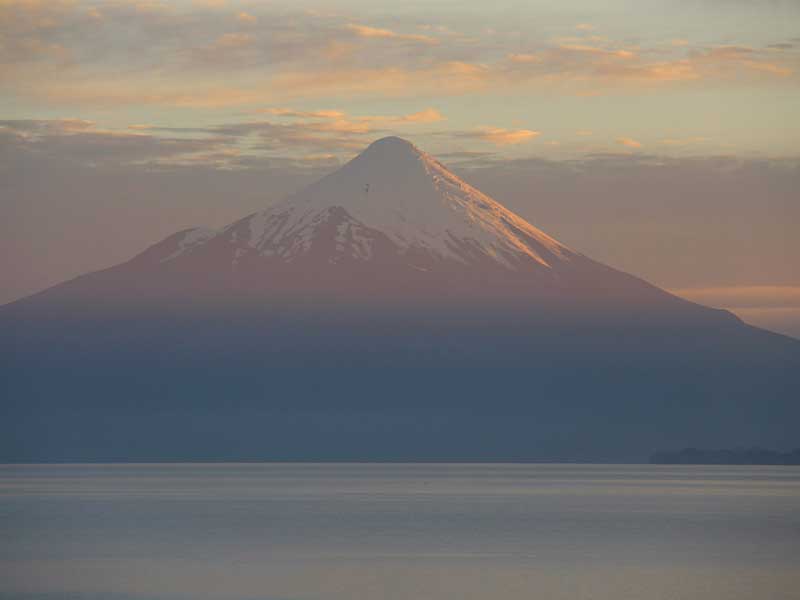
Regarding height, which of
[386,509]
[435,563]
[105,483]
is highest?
[435,563]

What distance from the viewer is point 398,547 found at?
84.9 meters

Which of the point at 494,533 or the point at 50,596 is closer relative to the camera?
the point at 50,596

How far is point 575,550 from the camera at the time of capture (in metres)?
84.6

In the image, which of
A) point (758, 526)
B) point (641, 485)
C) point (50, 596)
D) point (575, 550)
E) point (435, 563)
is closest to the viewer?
point (50, 596)

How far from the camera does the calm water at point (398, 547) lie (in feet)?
215

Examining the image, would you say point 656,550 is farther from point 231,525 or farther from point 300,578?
point 231,525

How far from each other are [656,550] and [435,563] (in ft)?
45.5

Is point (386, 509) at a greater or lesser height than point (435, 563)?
lesser

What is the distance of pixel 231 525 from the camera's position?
104 meters

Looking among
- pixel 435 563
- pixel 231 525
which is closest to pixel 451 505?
pixel 231 525

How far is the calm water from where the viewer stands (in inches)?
2579

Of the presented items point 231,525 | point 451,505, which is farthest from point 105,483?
point 231,525

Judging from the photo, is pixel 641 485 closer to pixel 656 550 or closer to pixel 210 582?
pixel 656 550

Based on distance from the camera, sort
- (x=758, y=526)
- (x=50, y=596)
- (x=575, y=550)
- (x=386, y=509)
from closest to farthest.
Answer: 1. (x=50, y=596)
2. (x=575, y=550)
3. (x=758, y=526)
4. (x=386, y=509)
